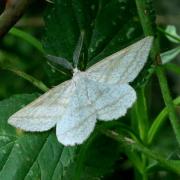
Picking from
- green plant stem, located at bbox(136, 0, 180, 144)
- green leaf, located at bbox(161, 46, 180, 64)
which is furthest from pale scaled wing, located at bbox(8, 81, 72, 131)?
green leaf, located at bbox(161, 46, 180, 64)

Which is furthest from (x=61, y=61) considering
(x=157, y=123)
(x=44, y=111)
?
(x=157, y=123)

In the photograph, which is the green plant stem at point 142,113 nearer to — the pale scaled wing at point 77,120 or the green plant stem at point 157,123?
the green plant stem at point 157,123

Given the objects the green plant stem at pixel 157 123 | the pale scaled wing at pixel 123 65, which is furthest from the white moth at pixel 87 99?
the green plant stem at pixel 157 123

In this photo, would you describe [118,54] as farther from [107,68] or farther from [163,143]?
[163,143]

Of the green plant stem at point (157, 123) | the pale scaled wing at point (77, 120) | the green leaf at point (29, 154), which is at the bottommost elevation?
the green plant stem at point (157, 123)

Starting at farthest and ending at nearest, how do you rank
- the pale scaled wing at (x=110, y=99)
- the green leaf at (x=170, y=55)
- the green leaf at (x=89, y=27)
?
the green leaf at (x=170, y=55) → the green leaf at (x=89, y=27) → the pale scaled wing at (x=110, y=99)

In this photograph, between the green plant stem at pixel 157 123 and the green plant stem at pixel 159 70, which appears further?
the green plant stem at pixel 157 123
